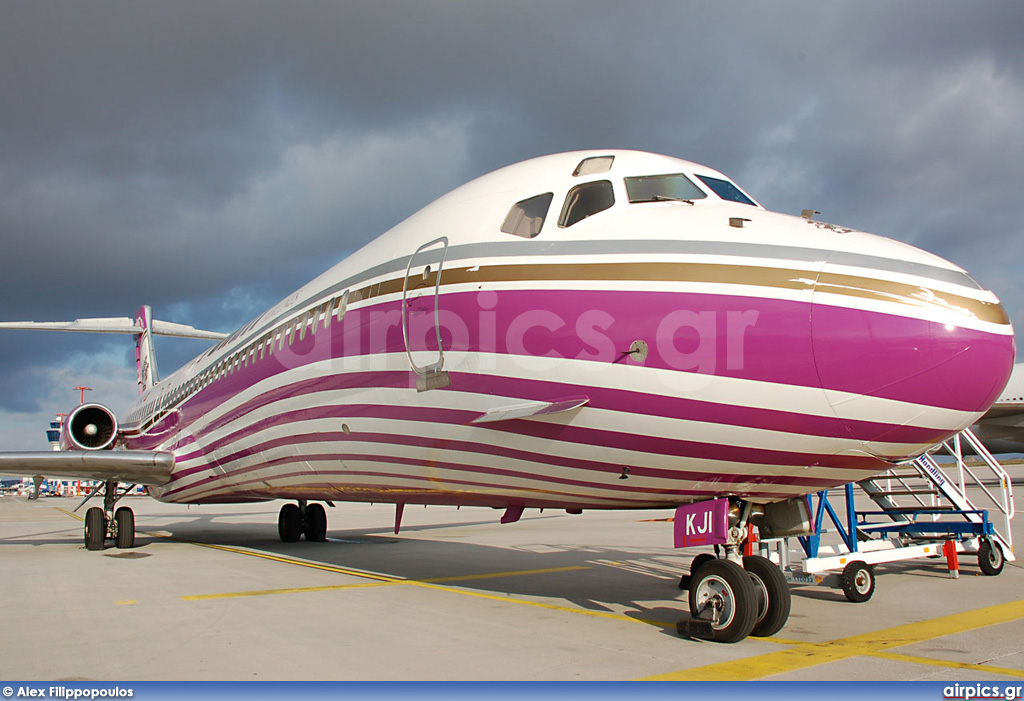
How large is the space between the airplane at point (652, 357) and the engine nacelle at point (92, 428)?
10.1 meters

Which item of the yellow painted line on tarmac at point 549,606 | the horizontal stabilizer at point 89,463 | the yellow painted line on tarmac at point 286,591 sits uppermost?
the horizontal stabilizer at point 89,463

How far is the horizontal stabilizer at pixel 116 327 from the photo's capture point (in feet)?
67.4

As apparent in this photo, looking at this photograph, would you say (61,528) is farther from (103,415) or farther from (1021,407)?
(1021,407)

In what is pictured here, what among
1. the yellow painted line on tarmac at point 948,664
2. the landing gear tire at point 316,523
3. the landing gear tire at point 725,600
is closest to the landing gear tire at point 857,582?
the yellow painted line on tarmac at point 948,664

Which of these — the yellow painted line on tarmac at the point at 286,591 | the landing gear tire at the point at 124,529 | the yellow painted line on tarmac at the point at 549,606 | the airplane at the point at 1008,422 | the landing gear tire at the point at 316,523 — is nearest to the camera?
the yellow painted line on tarmac at the point at 549,606

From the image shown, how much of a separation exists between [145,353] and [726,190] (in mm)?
22946

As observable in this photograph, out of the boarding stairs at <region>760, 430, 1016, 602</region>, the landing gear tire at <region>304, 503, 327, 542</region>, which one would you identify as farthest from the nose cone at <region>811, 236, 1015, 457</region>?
the landing gear tire at <region>304, 503, 327, 542</region>

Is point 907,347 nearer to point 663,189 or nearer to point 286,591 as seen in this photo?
point 663,189

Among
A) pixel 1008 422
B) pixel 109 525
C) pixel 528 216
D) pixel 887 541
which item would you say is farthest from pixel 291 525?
pixel 1008 422

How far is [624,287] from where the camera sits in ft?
16.6

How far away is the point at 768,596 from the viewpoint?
572cm

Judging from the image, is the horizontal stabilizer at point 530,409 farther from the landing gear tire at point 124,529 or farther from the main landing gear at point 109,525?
the landing gear tire at point 124,529

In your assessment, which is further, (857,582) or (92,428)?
(92,428)

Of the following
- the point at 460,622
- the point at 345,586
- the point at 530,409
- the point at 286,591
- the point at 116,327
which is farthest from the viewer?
the point at 116,327
